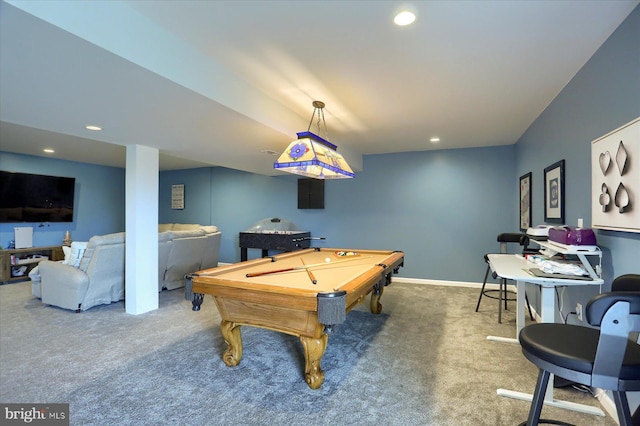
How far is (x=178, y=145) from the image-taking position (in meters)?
3.78

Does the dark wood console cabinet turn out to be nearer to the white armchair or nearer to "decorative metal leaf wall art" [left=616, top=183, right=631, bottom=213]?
the white armchair

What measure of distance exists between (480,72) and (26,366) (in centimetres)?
439

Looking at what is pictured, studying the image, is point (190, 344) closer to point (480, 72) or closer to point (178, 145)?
point (178, 145)

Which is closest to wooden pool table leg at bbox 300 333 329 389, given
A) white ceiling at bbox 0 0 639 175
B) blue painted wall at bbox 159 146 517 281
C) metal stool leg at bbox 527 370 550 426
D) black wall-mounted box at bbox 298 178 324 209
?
metal stool leg at bbox 527 370 550 426

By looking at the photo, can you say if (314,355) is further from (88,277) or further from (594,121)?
(88,277)

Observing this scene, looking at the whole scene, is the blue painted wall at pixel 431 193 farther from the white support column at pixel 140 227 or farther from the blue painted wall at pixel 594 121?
the white support column at pixel 140 227

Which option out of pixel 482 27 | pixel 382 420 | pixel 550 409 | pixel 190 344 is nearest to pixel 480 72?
pixel 482 27

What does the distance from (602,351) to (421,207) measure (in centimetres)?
452

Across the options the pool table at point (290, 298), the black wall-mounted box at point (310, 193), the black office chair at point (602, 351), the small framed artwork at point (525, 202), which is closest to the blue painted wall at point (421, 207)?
the black wall-mounted box at point (310, 193)

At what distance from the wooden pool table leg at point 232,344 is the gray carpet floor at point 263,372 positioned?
0.18 feet

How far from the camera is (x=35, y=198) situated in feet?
19.1

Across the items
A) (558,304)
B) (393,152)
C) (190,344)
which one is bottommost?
(190,344)

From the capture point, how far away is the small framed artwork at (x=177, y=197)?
7664mm

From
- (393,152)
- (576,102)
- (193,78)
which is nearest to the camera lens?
(193,78)
